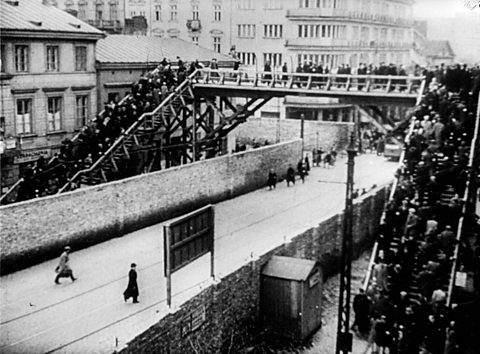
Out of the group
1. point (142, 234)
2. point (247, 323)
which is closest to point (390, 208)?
point (247, 323)

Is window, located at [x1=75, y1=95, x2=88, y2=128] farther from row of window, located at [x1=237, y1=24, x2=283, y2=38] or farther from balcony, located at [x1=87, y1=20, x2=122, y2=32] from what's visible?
row of window, located at [x1=237, y1=24, x2=283, y2=38]

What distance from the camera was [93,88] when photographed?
36688 mm

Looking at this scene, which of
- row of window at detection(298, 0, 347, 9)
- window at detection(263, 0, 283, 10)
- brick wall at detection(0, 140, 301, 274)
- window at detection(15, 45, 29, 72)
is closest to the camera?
brick wall at detection(0, 140, 301, 274)

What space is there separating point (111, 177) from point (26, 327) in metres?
14.0

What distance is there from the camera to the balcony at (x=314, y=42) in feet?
157

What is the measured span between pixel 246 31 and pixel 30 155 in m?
18.7

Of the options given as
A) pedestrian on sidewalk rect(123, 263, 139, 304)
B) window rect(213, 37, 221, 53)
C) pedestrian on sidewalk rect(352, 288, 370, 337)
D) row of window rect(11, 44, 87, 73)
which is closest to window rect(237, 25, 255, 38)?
window rect(213, 37, 221, 53)

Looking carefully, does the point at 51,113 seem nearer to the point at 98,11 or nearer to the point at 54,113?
the point at 54,113

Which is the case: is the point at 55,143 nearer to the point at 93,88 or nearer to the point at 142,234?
the point at 93,88

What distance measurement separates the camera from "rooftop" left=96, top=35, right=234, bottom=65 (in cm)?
3876

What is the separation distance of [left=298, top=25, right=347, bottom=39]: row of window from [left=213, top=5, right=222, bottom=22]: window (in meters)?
6.39

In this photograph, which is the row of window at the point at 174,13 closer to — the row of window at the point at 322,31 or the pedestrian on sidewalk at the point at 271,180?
the row of window at the point at 322,31

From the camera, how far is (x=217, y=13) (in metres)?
43.2

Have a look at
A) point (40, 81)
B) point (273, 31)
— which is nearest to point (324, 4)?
point (273, 31)
